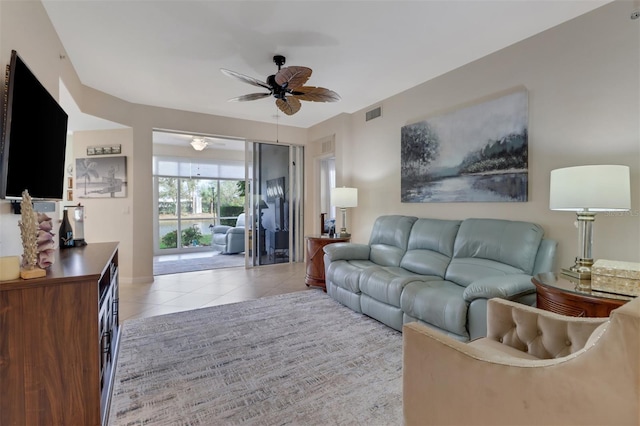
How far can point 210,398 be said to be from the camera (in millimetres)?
1855

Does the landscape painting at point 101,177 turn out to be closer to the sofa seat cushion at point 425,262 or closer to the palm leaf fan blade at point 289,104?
the palm leaf fan blade at point 289,104

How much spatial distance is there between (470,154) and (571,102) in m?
0.94

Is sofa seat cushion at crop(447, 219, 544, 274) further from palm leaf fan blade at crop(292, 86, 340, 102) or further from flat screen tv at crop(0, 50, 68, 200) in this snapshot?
flat screen tv at crop(0, 50, 68, 200)

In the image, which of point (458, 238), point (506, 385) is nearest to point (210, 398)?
point (506, 385)

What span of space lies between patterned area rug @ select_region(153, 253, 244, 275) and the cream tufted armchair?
5257 mm

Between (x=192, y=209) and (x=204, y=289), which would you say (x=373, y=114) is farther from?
(x=192, y=209)

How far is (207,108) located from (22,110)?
345 centimetres

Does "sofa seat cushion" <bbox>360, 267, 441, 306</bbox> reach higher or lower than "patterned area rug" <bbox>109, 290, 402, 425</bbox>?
higher

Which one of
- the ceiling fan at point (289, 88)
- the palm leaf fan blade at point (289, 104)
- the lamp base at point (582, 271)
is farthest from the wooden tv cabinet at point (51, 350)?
the lamp base at point (582, 271)

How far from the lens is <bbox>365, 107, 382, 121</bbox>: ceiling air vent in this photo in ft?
14.9

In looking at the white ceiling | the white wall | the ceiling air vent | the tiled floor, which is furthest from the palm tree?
the white wall

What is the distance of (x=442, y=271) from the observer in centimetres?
300

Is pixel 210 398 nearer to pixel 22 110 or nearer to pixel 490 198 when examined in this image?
pixel 22 110

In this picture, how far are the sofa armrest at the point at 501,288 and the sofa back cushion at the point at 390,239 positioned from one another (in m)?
1.34
